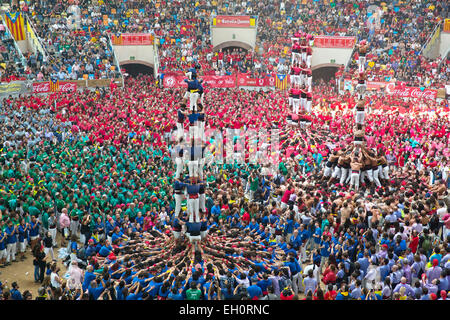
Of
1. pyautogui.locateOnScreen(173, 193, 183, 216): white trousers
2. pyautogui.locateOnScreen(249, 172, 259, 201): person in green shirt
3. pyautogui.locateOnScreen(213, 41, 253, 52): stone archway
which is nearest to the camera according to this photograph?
pyautogui.locateOnScreen(173, 193, 183, 216): white trousers

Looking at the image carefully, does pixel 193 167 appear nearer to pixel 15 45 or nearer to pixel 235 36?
pixel 15 45

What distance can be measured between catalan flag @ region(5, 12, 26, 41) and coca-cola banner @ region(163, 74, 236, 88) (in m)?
11.5

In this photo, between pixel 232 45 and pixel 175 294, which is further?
pixel 232 45

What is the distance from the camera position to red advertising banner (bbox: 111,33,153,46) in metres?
42.9

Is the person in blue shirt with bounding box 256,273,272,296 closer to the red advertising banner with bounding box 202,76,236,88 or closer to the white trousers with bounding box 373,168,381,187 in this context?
the white trousers with bounding box 373,168,381,187

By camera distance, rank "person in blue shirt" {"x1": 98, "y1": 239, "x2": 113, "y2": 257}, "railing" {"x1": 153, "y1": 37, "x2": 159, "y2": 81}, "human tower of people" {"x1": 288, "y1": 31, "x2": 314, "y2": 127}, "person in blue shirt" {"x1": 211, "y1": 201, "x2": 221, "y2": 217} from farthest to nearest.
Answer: "railing" {"x1": 153, "y1": 37, "x2": 159, "y2": 81}
"human tower of people" {"x1": 288, "y1": 31, "x2": 314, "y2": 127}
"person in blue shirt" {"x1": 211, "y1": 201, "x2": 221, "y2": 217}
"person in blue shirt" {"x1": 98, "y1": 239, "x2": 113, "y2": 257}

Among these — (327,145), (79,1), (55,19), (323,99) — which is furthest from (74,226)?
(79,1)

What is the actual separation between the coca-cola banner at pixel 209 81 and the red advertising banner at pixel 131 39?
7.31 metres

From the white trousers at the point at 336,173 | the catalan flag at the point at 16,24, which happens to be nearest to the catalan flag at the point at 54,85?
the catalan flag at the point at 16,24

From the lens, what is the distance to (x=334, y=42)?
43625mm

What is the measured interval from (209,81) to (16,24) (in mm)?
14668

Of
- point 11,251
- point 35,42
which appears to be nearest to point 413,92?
point 35,42

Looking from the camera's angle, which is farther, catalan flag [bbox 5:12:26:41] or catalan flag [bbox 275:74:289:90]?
catalan flag [bbox 5:12:26:41]

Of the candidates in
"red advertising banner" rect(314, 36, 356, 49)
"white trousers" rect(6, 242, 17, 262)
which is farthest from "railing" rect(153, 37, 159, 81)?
"white trousers" rect(6, 242, 17, 262)
